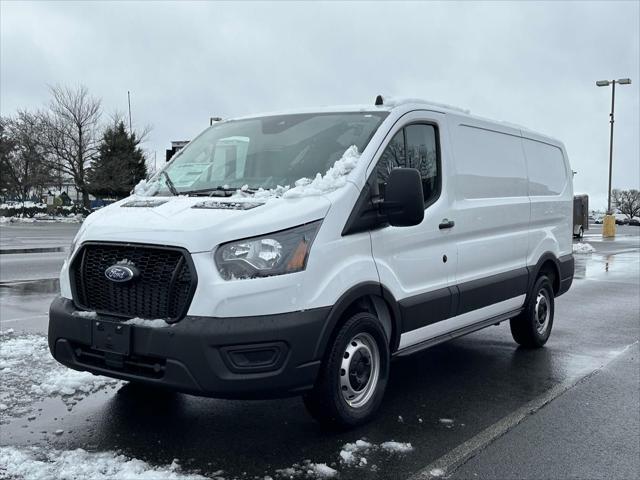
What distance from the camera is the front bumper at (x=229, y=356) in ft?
11.5

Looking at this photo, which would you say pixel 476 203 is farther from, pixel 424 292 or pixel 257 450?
pixel 257 450

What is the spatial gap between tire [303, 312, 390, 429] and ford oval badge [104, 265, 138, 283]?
125cm

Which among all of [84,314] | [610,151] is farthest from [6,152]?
[84,314]

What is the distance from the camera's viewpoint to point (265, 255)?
360 cm

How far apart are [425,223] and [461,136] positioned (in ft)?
3.45

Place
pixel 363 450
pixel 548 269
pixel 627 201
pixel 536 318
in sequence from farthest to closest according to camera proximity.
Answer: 1. pixel 627 201
2. pixel 548 269
3. pixel 536 318
4. pixel 363 450

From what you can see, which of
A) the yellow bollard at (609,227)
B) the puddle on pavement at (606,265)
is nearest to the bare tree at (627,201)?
the yellow bollard at (609,227)

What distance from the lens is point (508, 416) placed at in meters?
4.55

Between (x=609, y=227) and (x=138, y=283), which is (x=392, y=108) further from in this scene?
(x=609, y=227)

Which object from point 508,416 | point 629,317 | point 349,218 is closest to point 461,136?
point 349,218

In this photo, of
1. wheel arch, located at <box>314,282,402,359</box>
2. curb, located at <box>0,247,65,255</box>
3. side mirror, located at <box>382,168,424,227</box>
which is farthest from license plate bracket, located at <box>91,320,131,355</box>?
curb, located at <box>0,247,65,255</box>

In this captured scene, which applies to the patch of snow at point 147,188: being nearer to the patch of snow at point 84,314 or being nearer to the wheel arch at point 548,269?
the patch of snow at point 84,314

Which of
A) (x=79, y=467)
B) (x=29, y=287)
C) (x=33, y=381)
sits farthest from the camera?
(x=29, y=287)

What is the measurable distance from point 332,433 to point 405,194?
1.60 m
